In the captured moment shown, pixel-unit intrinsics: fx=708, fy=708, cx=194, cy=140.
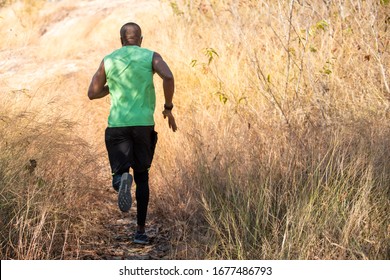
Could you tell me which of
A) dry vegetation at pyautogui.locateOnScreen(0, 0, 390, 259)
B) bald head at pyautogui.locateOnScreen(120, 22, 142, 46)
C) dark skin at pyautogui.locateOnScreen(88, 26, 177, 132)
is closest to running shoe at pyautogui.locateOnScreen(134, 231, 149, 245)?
dry vegetation at pyautogui.locateOnScreen(0, 0, 390, 259)

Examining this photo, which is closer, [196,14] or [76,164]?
[76,164]

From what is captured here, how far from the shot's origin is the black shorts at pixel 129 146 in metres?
5.38

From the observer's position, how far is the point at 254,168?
5492 millimetres

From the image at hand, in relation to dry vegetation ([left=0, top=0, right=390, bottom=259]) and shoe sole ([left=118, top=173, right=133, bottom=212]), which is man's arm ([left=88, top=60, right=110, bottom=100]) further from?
shoe sole ([left=118, top=173, right=133, bottom=212])

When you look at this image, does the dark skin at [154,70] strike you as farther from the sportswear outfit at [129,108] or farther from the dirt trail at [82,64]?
Answer: the dirt trail at [82,64]

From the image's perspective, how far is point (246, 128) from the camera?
6.41 meters

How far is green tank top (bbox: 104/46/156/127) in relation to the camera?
5.34m

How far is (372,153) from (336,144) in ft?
0.97

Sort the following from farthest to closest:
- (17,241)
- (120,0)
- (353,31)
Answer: (120,0), (353,31), (17,241)

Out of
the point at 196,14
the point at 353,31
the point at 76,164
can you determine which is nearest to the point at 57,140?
the point at 76,164

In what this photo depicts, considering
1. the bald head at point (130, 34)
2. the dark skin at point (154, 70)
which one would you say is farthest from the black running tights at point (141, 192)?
the bald head at point (130, 34)

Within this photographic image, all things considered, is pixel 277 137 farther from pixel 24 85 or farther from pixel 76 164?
pixel 24 85

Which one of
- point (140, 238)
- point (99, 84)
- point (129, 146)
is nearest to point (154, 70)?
point (99, 84)

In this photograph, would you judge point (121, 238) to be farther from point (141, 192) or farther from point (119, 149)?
point (119, 149)
